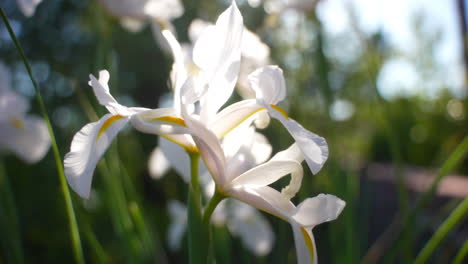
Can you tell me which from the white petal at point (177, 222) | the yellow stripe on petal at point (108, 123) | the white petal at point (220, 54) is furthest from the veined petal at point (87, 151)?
the white petal at point (177, 222)

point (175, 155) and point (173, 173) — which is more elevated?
point (175, 155)

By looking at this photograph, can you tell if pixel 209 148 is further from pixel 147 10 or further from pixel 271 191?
pixel 147 10

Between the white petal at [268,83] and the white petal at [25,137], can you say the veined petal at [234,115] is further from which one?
the white petal at [25,137]

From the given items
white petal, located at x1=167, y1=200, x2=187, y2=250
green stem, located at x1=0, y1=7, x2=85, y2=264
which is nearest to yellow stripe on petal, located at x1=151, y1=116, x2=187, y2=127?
green stem, located at x1=0, y1=7, x2=85, y2=264

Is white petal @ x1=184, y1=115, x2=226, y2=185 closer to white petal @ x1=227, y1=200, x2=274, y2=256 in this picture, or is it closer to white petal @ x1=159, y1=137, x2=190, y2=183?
white petal @ x1=159, y1=137, x2=190, y2=183

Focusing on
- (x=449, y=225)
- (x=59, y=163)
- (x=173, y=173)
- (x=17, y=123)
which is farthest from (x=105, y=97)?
(x=173, y=173)

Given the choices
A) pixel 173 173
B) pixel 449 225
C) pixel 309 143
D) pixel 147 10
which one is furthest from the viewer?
pixel 173 173

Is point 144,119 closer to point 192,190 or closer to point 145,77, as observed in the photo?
point 192,190
